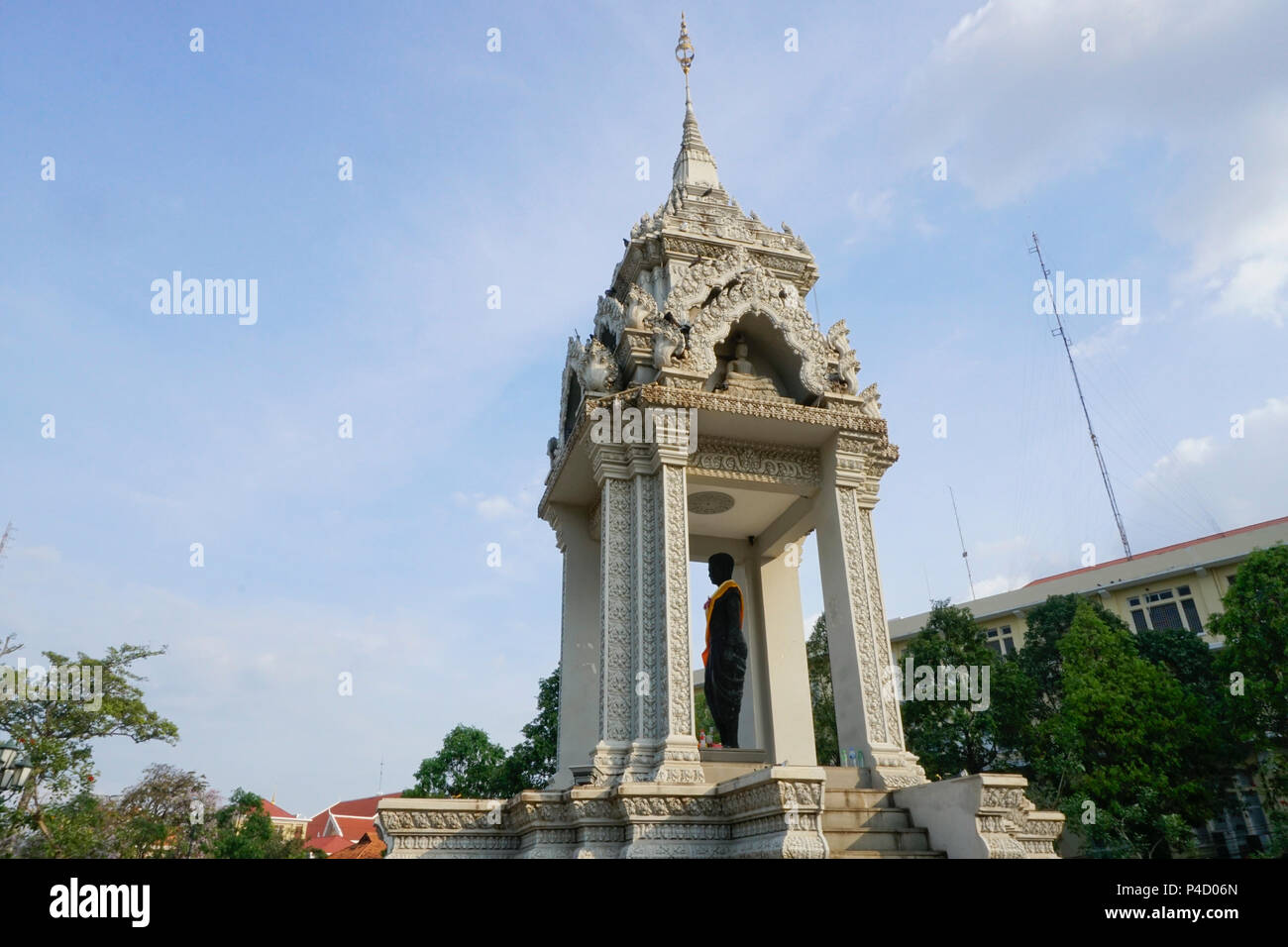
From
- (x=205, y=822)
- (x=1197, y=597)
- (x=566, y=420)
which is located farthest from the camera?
(x=1197, y=597)

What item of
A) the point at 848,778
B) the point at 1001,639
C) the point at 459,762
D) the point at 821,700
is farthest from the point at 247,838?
the point at 848,778

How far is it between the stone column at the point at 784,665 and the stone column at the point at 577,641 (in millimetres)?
2897

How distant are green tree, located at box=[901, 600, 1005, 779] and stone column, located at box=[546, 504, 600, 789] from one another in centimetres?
1936

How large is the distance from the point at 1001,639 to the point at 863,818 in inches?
1398

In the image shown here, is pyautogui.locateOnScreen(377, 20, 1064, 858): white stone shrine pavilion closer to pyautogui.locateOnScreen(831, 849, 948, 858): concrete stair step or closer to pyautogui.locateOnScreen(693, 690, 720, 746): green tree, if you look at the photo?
pyautogui.locateOnScreen(831, 849, 948, 858): concrete stair step

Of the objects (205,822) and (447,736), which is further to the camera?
(447,736)

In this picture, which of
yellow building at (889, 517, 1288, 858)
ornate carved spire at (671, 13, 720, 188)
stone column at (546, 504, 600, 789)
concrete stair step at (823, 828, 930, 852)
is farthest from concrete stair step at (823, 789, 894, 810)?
yellow building at (889, 517, 1288, 858)

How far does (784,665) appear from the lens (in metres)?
13.4

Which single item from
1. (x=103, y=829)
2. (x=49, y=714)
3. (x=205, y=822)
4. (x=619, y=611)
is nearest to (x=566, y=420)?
(x=619, y=611)

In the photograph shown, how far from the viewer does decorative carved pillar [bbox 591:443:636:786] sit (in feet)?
30.9
